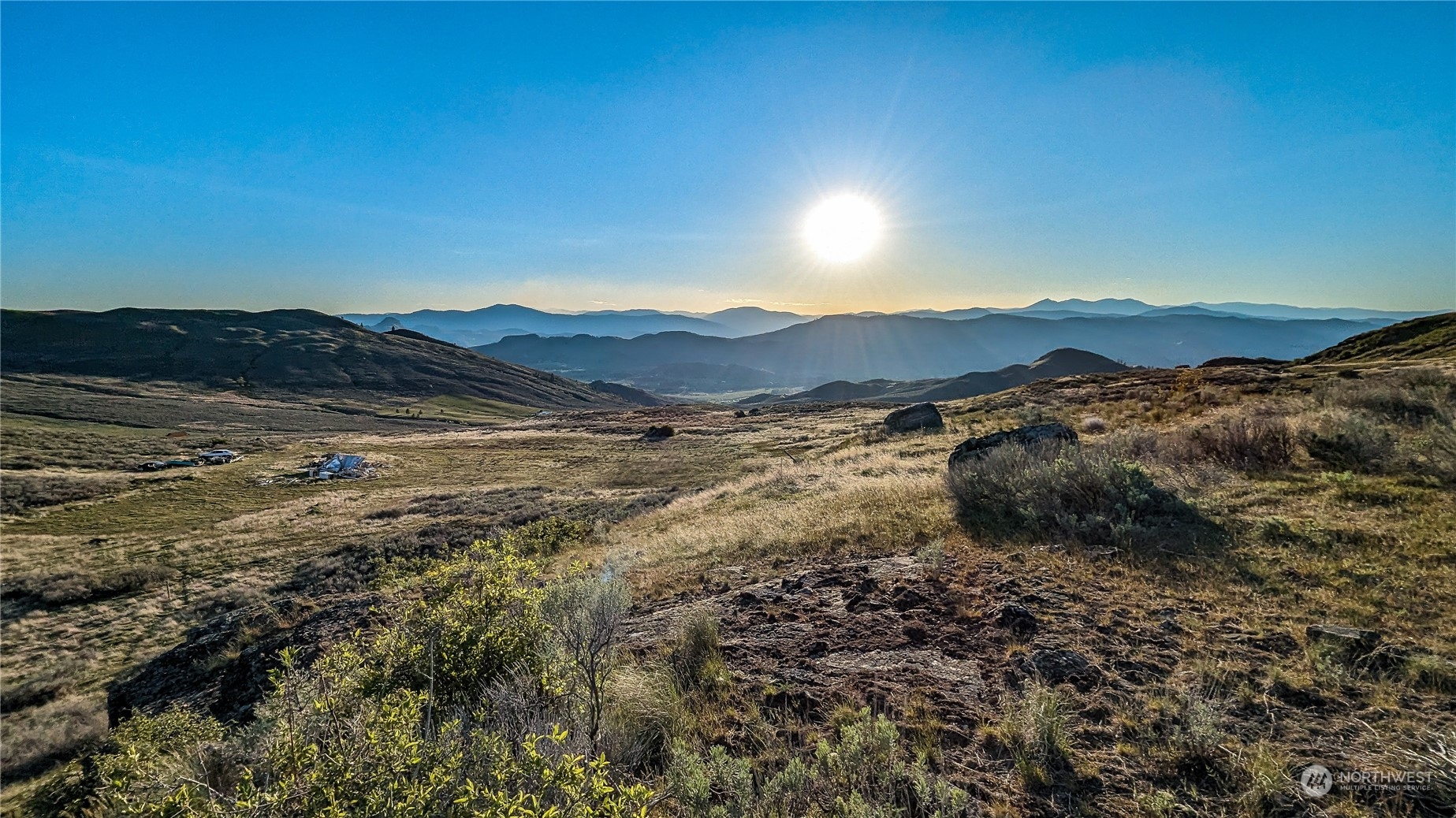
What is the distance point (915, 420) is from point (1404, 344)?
1585 inches

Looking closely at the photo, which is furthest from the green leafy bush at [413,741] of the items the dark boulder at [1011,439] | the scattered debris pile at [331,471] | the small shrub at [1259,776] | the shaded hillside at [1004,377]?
the shaded hillside at [1004,377]

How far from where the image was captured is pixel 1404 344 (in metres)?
38.5

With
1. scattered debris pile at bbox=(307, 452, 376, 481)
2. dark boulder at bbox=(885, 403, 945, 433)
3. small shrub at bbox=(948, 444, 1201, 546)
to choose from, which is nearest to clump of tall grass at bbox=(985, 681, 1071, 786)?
A: small shrub at bbox=(948, 444, 1201, 546)

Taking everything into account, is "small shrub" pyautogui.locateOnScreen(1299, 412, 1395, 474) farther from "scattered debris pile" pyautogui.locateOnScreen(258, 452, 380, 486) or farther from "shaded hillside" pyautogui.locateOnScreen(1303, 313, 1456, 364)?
"scattered debris pile" pyautogui.locateOnScreen(258, 452, 380, 486)

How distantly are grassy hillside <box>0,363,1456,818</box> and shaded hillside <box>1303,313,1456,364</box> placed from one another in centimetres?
3119

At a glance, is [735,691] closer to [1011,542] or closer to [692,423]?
[1011,542]

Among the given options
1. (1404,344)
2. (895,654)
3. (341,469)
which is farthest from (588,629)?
(1404,344)

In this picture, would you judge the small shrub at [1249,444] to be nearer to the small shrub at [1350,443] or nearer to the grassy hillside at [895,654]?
the grassy hillside at [895,654]

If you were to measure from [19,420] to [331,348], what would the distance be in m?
78.2

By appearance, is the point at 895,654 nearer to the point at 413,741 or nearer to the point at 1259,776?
the point at 1259,776

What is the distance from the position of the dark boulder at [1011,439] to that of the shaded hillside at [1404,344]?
3362cm

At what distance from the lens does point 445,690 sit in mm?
4051

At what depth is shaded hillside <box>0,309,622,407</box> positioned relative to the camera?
92375 mm

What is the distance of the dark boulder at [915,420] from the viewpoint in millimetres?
30219
